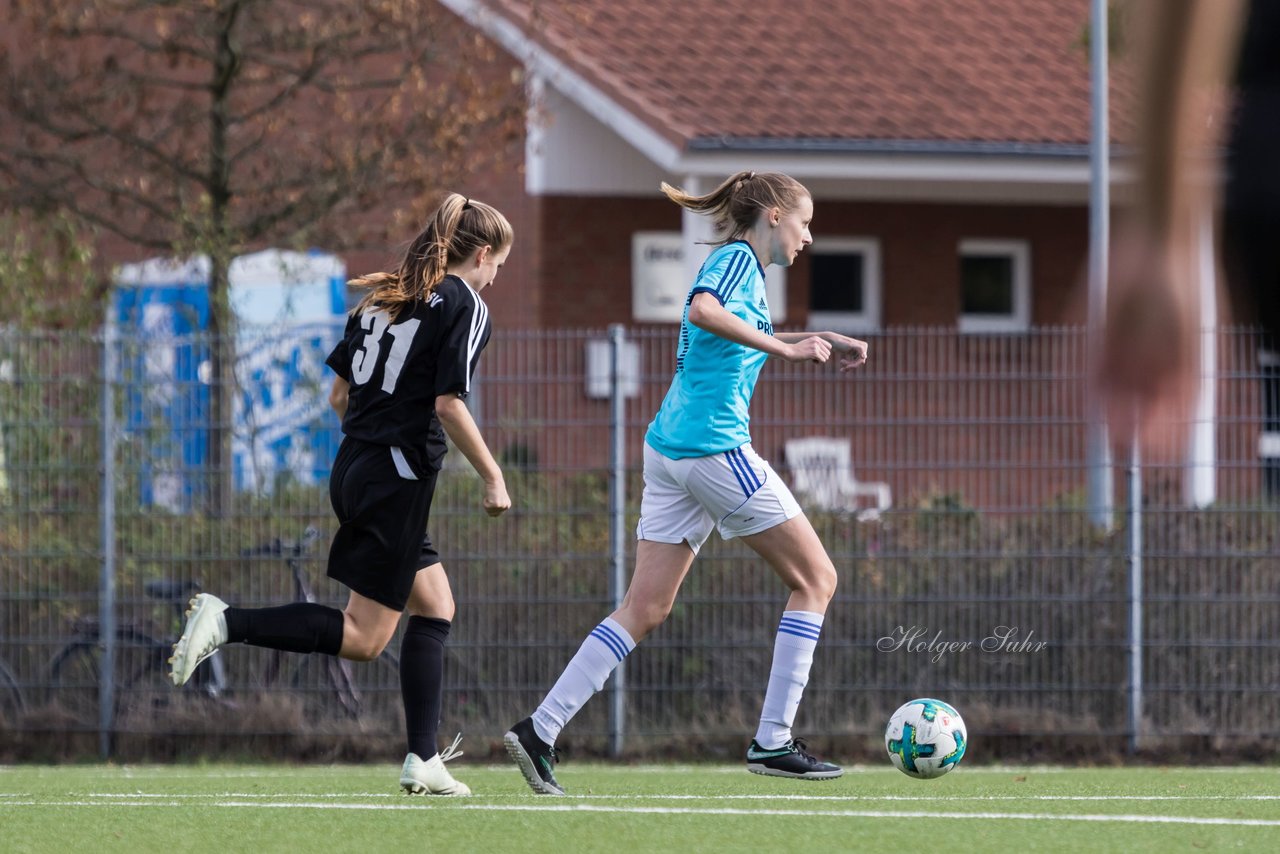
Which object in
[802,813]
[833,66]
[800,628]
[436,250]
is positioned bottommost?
[802,813]

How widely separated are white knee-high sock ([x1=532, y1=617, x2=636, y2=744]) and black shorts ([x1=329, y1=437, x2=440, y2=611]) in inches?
23.4

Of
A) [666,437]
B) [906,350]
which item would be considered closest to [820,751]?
[906,350]

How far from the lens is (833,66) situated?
59.2 ft

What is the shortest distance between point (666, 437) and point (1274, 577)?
4.32 meters

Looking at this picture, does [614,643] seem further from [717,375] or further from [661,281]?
[661,281]

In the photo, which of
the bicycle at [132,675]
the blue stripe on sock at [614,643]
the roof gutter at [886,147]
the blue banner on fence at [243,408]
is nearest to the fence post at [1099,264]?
the blue stripe on sock at [614,643]

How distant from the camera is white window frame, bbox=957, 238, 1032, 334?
18.5m

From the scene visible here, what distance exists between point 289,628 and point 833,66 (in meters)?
12.8

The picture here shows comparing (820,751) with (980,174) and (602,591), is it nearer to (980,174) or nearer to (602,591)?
(602,591)

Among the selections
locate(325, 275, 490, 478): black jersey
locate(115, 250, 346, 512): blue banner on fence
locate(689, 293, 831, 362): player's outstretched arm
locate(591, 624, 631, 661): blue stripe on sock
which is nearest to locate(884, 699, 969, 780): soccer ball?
locate(591, 624, 631, 661): blue stripe on sock

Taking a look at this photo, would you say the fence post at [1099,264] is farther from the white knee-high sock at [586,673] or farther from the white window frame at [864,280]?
the white window frame at [864,280]

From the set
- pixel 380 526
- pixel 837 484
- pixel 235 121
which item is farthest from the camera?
pixel 235 121

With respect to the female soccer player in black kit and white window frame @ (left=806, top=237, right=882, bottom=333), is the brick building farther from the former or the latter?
the female soccer player in black kit

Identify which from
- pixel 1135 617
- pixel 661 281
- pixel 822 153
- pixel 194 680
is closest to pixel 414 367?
pixel 194 680
